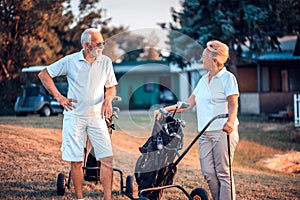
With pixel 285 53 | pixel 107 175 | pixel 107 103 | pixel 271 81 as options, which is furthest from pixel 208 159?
pixel 271 81

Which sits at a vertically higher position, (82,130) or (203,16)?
(203,16)

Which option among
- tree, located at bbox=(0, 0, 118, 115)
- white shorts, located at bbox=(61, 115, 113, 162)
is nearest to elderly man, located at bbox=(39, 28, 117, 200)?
white shorts, located at bbox=(61, 115, 113, 162)

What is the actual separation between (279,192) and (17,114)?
12863 millimetres

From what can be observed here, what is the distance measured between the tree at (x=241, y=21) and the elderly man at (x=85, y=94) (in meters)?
14.0

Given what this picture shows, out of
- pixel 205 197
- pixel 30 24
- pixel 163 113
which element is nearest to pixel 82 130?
pixel 163 113

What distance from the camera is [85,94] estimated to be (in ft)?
16.0

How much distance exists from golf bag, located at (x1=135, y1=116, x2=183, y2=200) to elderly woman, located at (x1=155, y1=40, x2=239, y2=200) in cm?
28

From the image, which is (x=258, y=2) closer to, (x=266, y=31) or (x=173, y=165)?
(x=266, y=31)

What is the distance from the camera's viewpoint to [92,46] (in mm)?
4906

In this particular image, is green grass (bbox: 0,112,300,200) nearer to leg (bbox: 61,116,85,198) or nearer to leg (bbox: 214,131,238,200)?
leg (bbox: 214,131,238,200)

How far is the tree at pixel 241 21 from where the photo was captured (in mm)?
18953

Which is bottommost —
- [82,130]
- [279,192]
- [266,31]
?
[279,192]

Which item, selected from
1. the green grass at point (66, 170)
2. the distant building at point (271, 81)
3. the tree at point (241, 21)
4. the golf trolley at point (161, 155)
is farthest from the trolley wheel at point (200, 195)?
the distant building at point (271, 81)

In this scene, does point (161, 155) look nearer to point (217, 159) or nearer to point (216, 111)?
point (217, 159)
